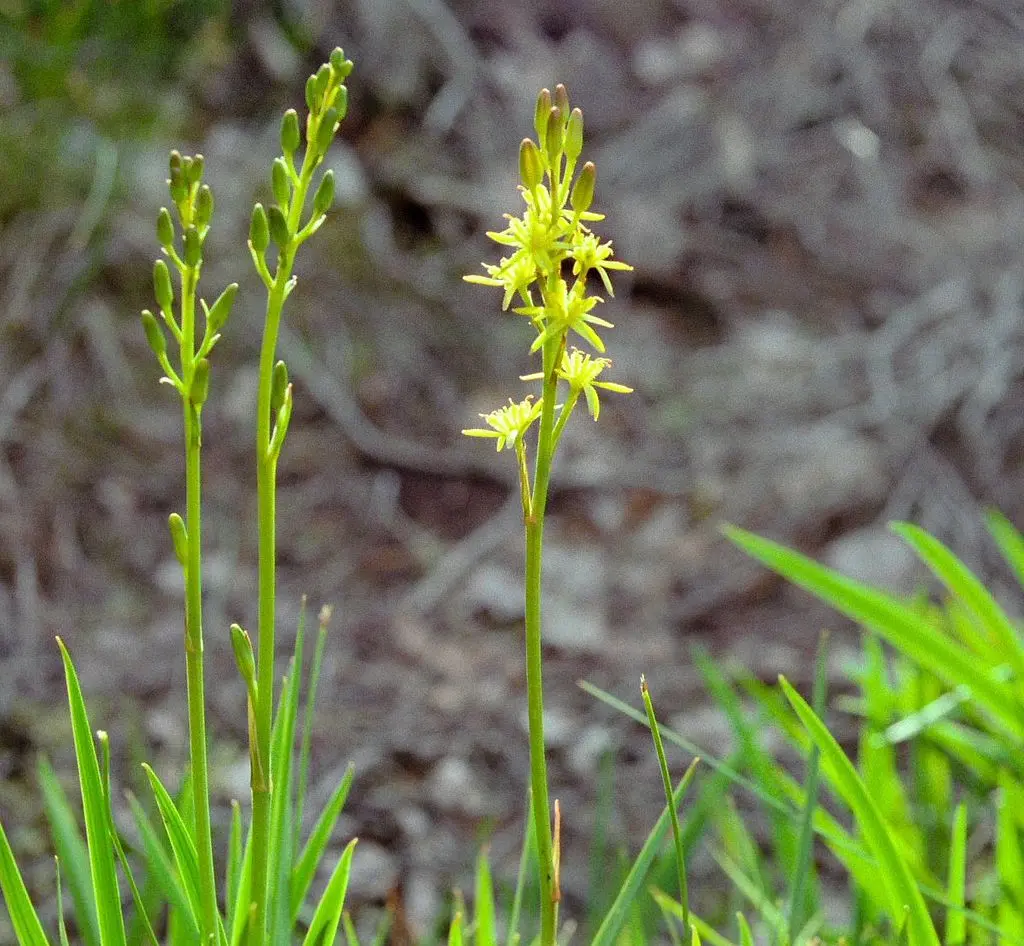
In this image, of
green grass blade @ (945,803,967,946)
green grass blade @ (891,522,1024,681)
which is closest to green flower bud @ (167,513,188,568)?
green grass blade @ (945,803,967,946)

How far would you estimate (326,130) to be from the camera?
27.7 inches

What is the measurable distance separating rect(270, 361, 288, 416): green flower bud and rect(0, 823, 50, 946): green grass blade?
14.7 inches

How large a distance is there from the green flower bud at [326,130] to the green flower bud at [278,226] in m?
0.06

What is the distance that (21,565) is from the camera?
231 cm

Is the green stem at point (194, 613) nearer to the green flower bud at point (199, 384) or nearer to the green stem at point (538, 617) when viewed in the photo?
the green flower bud at point (199, 384)

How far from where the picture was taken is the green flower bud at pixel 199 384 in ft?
2.17

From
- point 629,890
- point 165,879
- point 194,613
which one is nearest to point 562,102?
point 194,613

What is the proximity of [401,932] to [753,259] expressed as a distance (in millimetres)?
2125

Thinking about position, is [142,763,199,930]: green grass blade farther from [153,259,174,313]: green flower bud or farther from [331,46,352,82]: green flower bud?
[331,46,352,82]: green flower bud

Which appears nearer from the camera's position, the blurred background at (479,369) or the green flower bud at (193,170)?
the green flower bud at (193,170)

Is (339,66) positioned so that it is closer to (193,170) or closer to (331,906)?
(193,170)

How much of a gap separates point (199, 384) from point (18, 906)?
424 mm

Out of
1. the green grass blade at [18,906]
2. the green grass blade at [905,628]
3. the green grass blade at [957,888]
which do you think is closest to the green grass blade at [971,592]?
the green grass blade at [905,628]

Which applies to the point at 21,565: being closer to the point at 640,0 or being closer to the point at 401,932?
the point at 401,932
